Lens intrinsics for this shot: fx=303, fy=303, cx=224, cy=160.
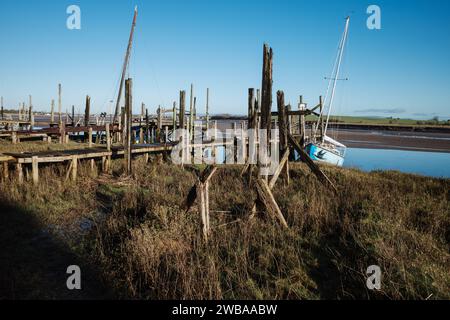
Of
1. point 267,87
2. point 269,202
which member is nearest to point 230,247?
point 269,202

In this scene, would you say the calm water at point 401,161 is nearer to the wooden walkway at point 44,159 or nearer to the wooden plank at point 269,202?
the wooden plank at point 269,202

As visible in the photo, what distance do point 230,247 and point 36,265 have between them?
144 inches

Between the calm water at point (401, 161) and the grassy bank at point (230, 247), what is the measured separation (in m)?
13.9

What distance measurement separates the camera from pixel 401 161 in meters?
25.9

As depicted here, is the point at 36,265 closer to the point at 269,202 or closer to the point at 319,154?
the point at 269,202

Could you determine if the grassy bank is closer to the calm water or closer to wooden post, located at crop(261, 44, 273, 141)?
wooden post, located at crop(261, 44, 273, 141)

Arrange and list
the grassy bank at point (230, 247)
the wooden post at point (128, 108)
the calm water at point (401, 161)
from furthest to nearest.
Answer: the calm water at point (401, 161)
the wooden post at point (128, 108)
the grassy bank at point (230, 247)

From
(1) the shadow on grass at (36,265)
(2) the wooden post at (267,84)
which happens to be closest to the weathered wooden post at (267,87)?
(2) the wooden post at (267,84)

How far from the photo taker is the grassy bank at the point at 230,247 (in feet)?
15.6

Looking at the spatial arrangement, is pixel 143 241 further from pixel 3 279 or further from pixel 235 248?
pixel 3 279

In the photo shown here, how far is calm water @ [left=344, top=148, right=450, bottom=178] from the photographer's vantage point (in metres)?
21.9

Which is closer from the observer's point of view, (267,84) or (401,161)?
(267,84)
